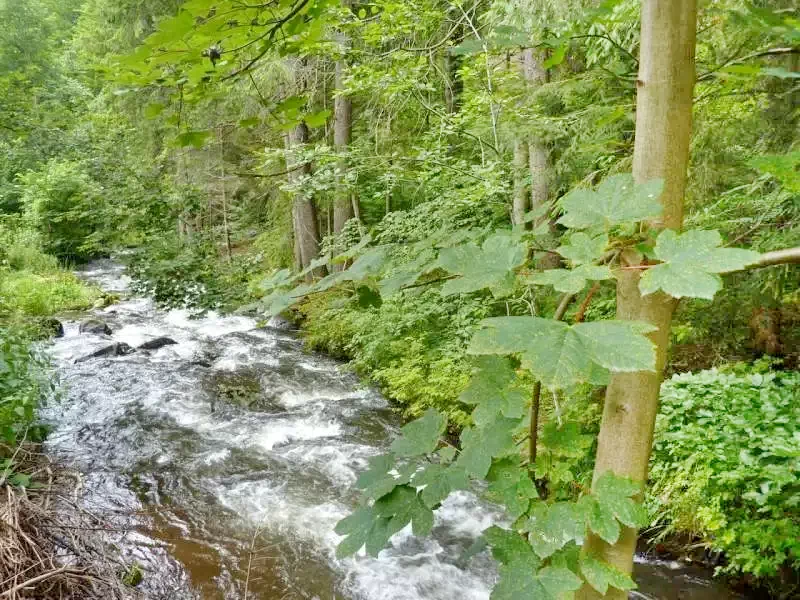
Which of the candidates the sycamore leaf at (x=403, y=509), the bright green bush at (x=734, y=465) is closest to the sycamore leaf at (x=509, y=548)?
the sycamore leaf at (x=403, y=509)

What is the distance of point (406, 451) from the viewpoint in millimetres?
1105

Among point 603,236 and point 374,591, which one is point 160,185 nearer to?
point 374,591

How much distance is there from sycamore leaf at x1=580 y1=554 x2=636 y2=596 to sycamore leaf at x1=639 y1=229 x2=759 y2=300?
53cm

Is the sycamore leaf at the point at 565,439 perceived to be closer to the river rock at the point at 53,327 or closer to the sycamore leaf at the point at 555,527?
the sycamore leaf at the point at 555,527

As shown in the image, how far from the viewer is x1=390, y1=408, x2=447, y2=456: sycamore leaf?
1.10 m

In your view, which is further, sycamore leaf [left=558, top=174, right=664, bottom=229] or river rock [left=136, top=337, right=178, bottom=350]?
river rock [left=136, top=337, right=178, bottom=350]

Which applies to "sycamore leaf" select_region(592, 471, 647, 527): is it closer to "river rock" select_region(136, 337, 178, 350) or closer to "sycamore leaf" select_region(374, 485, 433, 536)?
"sycamore leaf" select_region(374, 485, 433, 536)

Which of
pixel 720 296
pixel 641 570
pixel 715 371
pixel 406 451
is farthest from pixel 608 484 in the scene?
pixel 720 296

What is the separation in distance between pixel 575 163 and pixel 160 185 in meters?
6.54

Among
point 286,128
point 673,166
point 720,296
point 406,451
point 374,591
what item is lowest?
point 374,591

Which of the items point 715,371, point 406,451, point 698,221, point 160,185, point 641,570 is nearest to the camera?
point 406,451

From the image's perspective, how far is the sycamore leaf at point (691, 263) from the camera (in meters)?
0.71

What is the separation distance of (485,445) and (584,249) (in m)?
0.41

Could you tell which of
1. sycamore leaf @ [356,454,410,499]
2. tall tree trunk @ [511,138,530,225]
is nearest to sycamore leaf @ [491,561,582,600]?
sycamore leaf @ [356,454,410,499]
